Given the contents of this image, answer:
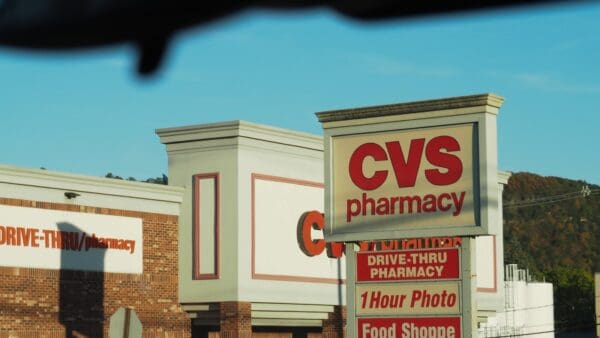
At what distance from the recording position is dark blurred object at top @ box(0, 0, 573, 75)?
2246 mm

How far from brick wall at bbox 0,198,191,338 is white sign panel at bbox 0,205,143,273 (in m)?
0.16

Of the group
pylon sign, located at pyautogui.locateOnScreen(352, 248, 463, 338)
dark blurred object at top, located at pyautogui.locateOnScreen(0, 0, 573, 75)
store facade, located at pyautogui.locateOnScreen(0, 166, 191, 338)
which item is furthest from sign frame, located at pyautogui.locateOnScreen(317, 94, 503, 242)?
dark blurred object at top, located at pyautogui.locateOnScreen(0, 0, 573, 75)

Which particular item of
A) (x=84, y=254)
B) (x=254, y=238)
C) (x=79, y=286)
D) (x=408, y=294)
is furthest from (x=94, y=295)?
(x=408, y=294)

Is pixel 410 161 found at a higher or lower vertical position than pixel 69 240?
higher

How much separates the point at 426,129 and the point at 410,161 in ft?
2.45

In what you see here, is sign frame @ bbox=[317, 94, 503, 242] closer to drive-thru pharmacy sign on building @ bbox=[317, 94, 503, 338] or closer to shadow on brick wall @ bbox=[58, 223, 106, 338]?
drive-thru pharmacy sign on building @ bbox=[317, 94, 503, 338]

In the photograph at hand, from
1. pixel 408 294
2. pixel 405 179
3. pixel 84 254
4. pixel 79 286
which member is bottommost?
pixel 408 294

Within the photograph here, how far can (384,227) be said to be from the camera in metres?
26.3

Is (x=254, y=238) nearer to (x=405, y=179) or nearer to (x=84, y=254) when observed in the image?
(x=84, y=254)

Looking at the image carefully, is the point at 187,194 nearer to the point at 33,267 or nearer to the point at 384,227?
the point at 33,267

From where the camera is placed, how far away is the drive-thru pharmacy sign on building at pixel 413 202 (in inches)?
982

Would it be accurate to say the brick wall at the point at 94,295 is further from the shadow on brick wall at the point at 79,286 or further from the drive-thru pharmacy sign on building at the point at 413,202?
the drive-thru pharmacy sign on building at the point at 413,202

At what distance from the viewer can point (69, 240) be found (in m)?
30.4

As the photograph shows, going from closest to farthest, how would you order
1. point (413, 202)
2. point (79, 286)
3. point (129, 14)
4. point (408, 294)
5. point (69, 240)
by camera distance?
point (129, 14) → point (408, 294) → point (413, 202) → point (69, 240) → point (79, 286)
